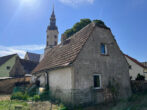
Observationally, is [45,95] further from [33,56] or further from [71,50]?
[33,56]

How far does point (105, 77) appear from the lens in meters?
11.3

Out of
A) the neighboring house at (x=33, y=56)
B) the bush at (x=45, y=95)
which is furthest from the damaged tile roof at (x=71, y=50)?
the neighboring house at (x=33, y=56)

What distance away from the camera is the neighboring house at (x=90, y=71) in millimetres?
9508

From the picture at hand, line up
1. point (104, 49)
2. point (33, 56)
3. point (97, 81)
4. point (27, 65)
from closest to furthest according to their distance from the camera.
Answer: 1. point (97, 81)
2. point (104, 49)
3. point (27, 65)
4. point (33, 56)

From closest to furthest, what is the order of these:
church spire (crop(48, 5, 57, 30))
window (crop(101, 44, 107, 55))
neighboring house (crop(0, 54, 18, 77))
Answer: window (crop(101, 44, 107, 55)) → neighboring house (crop(0, 54, 18, 77)) → church spire (crop(48, 5, 57, 30))

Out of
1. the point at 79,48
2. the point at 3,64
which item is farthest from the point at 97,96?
the point at 3,64

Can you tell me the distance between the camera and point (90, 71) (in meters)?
10.5

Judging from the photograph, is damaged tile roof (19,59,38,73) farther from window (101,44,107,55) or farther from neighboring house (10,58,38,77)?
window (101,44,107,55)

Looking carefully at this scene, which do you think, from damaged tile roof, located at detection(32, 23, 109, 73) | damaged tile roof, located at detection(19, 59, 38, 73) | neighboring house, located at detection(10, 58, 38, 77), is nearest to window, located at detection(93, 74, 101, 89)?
damaged tile roof, located at detection(32, 23, 109, 73)

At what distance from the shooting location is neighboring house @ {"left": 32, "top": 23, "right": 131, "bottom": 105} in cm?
951

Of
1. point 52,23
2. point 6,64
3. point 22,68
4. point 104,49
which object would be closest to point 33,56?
point 6,64

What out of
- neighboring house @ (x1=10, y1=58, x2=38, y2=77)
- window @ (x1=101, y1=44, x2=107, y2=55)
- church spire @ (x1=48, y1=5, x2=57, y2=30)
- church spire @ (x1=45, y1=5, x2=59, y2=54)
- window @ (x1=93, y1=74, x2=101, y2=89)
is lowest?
window @ (x1=93, y1=74, x2=101, y2=89)

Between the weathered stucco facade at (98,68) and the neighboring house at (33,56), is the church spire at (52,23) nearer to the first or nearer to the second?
the neighboring house at (33,56)

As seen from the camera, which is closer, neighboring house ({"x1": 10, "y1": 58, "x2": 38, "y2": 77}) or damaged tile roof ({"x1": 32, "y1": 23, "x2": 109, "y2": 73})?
damaged tile roof ({"x1": 32, "y1": 23, "x2": 109, "y2": 73})
